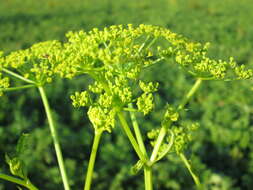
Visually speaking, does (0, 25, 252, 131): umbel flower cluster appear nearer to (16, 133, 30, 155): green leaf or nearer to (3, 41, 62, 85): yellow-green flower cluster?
(3, 41, 62, 85): yellow-green flower cluster

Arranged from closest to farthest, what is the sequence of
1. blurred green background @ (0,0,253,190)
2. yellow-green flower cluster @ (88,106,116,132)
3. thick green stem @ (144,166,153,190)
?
1. yellow-green flower cluster @ (88,106,116,132)
2. thick green stem @ (144,166,153,190)
3. blurred green background @ (0,0,253,190)

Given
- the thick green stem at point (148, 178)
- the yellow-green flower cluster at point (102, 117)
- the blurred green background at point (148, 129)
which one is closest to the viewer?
the yellow-green flower cluster at point (102, 117)

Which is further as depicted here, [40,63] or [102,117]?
[40,63]

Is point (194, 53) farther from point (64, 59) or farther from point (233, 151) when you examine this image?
point (233, 151)

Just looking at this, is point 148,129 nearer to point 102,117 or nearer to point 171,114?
point 171,114

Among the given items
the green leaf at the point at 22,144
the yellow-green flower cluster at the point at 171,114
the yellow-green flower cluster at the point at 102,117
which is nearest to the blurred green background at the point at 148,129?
the yellow-green flower cluster at the point at 171,114

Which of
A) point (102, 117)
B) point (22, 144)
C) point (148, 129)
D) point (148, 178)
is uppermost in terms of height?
point (102, 117)

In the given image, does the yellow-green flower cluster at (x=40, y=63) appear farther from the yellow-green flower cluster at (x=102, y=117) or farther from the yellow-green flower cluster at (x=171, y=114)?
the yellow-green flower cluster at (x=171, y=114)

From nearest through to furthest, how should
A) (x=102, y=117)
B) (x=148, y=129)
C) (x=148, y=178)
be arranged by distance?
(x=102, y=117) → (x=148, y=178) → (x=148, y=129)

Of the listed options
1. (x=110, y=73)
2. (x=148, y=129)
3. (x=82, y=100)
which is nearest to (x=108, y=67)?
(x=110, y=73)

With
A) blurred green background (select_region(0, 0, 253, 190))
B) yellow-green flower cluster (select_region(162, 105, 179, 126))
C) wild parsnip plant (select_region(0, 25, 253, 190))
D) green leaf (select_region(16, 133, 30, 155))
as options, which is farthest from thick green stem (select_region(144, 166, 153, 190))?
green leaf (select_region(16, 133, 30, 155))

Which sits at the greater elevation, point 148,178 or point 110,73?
point 110,73

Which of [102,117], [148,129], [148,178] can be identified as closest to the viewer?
[102,117]
